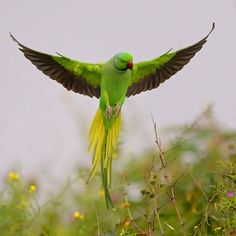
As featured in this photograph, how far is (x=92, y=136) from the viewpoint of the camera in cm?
175

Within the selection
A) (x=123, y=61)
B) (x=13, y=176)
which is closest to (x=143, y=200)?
(x=13, y=176)

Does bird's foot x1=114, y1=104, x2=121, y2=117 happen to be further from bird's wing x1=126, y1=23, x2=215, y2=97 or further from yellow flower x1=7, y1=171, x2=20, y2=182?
yellow flower x1=7, y1=171, x2=20, y2=182

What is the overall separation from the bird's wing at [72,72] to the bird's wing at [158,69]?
3.8 inches

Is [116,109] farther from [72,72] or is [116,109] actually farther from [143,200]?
[143,200]

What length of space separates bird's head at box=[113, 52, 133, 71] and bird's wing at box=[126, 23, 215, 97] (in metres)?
0.17

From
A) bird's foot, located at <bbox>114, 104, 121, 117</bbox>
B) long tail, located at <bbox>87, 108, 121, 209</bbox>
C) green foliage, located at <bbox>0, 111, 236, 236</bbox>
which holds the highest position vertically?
bird's foot, located at <bbox>114, 104, 121, 117</bbox>

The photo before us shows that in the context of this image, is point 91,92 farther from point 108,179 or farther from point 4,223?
point 4,223

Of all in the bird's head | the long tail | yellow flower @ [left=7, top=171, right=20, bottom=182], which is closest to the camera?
the bird's head

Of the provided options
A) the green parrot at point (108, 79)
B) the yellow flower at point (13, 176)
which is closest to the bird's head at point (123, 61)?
the green parrot at point (108, 79)

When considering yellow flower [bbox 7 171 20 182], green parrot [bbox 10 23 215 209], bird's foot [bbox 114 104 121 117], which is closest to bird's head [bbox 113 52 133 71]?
green parrot [bbox 10 23 215 209]

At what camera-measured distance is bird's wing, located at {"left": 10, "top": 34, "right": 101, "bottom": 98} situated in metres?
1.77

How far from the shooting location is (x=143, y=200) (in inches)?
93.1

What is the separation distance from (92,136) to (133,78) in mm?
199

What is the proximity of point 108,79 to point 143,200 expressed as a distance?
0.79 meters
